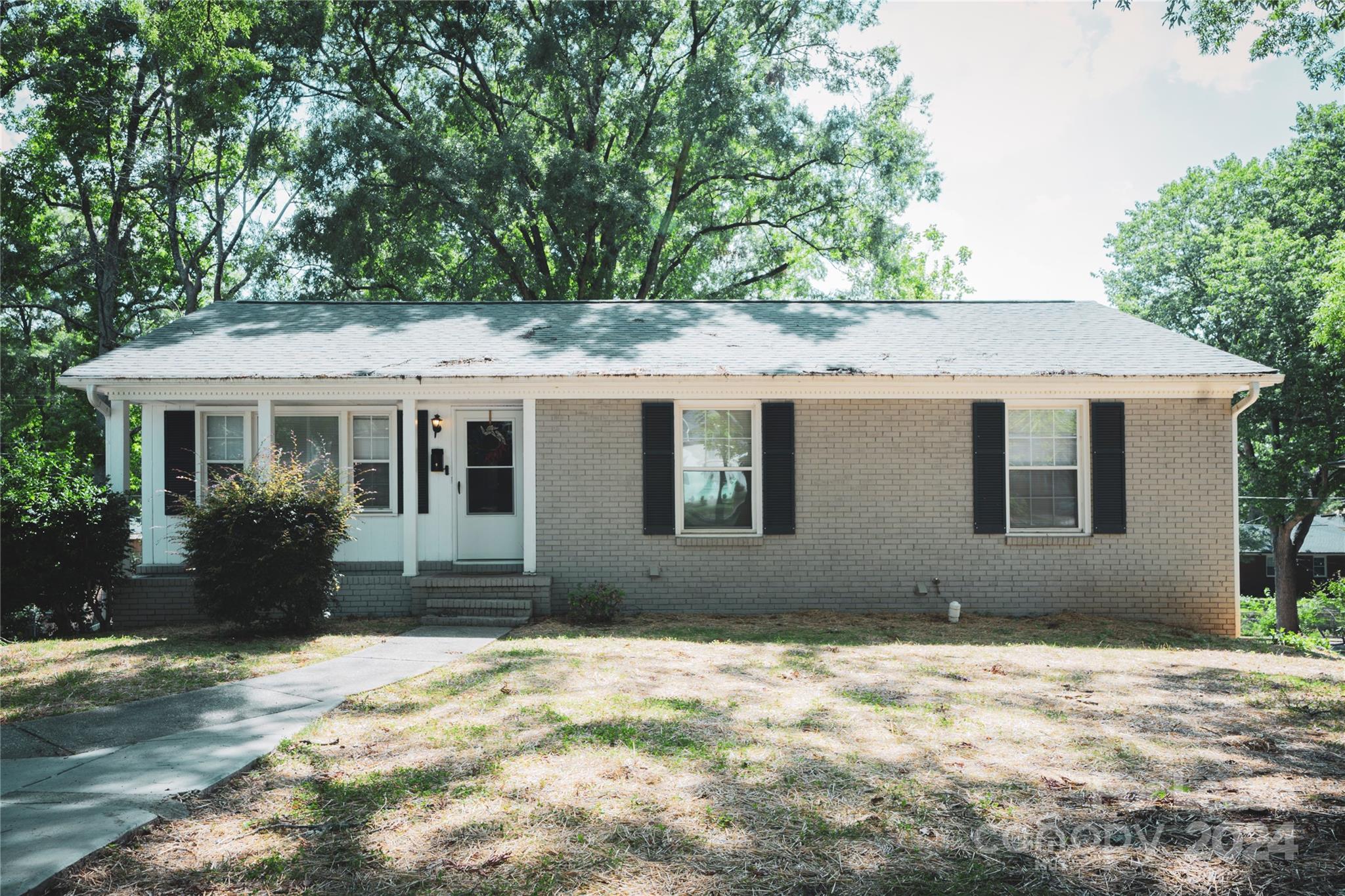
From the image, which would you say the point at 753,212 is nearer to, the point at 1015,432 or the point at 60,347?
the point at 1015,432

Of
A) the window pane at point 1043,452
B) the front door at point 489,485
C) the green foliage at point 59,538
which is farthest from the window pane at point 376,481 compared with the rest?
the window pane at point 1043,452

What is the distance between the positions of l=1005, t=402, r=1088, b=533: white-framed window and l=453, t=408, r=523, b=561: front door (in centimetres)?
606

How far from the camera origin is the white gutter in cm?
977

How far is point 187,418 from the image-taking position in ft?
34.1

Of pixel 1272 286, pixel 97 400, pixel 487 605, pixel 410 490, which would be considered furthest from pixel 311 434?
pixel 1272 286

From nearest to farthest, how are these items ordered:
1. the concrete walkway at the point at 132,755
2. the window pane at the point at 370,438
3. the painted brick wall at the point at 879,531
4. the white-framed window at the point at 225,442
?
the concrete walkway at the point at 132,755, the painted brick wall at the point at 879,531, the white-framed window at the point at 225,442, the window pane at the point at 370,438

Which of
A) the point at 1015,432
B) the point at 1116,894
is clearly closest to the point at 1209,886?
the point at 1116,894

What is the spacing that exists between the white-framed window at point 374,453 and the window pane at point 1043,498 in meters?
7.74

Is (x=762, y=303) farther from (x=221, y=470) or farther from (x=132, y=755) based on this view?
(x=132, y=755)

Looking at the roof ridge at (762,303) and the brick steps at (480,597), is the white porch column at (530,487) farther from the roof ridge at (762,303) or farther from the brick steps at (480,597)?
the roof ridge at (762,303)

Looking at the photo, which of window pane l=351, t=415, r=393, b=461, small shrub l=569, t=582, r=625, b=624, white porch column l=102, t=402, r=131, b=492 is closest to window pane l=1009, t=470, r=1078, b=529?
small shrub l=569, t=582, r=625, b=624

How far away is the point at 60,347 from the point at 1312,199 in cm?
3656

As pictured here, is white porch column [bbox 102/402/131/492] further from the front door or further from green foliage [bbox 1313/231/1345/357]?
green foliage [bbox 1313/231/1345/357]

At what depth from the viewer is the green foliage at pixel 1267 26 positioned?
306 inches
